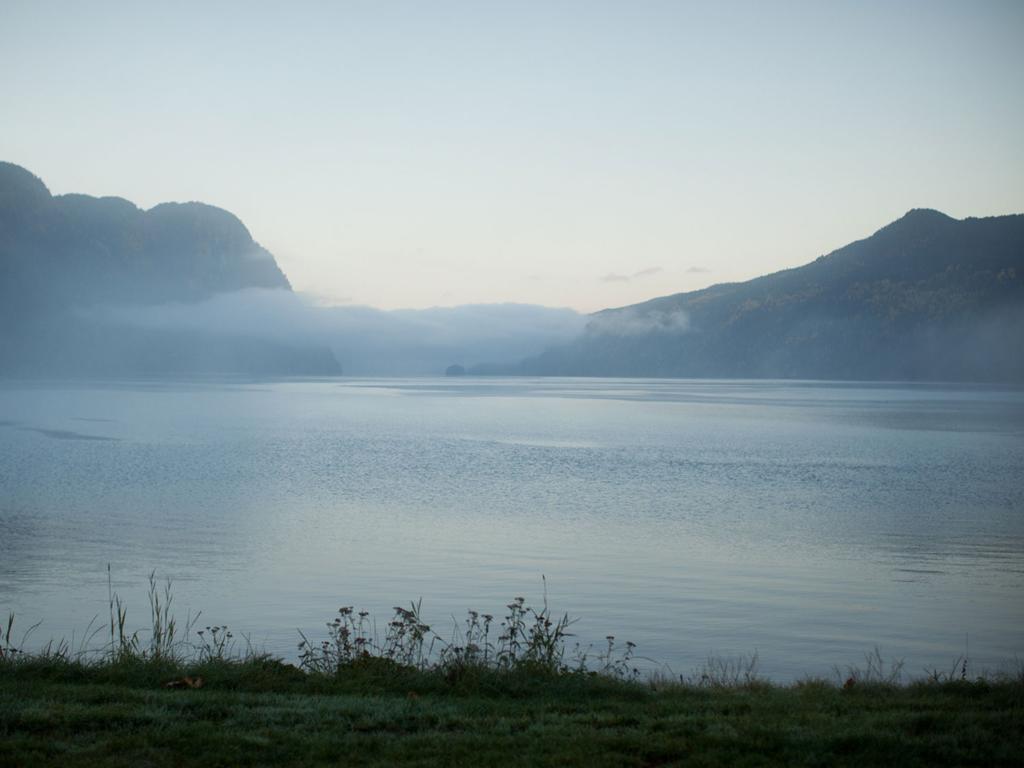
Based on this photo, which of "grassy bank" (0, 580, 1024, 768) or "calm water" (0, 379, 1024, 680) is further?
"calm water" (0, 379, 1024, 680)

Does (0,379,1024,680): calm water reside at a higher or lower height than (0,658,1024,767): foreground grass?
lower

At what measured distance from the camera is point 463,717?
25.8 feet

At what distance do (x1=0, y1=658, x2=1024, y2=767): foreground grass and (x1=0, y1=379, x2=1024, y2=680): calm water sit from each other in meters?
3.97

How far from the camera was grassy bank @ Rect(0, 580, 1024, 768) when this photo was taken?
6805mm

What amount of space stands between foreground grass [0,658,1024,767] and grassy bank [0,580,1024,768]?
0.02 meters

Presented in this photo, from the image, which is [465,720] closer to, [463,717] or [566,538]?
[463,717]

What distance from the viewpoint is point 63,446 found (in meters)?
48.7

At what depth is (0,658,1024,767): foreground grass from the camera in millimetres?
6793

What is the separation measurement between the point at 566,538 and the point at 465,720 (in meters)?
16.2

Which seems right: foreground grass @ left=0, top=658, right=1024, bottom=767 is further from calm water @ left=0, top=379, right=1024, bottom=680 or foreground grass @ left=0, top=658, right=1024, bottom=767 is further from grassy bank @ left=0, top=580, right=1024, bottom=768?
calm water @ left=0, top=379, right=1024, bottom=680

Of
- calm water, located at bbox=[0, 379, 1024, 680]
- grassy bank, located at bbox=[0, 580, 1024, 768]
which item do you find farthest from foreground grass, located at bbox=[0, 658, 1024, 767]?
calm water, located at bbox=[0, 379, 1024, 680]

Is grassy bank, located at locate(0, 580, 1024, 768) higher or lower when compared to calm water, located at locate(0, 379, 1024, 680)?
higher

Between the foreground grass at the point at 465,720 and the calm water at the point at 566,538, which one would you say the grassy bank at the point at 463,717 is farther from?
the calm water at the point at 566,538

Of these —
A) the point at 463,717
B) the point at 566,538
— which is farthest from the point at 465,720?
the point at 566,538
